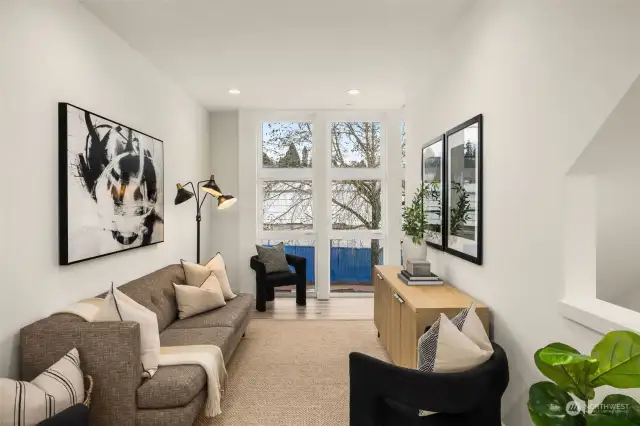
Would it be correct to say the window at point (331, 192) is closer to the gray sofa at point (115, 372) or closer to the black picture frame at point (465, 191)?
the black picture frame at point (465, 191)

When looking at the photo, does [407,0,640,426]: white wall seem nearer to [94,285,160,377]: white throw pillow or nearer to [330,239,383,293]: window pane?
[94,285,160,377]: white throw pillow

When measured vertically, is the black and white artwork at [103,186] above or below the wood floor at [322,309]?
above

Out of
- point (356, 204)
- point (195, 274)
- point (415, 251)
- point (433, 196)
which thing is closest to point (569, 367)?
point (415, 251)

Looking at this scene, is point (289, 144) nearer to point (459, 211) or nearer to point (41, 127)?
point (459, 211)

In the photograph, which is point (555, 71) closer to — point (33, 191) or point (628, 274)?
point (628, 274)

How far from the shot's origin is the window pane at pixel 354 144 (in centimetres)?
620

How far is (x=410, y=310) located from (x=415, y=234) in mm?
1067

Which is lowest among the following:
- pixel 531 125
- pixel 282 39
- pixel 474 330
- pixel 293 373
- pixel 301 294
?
pixel 293 373

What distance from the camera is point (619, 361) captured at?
1.05 meters

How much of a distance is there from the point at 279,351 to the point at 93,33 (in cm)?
306

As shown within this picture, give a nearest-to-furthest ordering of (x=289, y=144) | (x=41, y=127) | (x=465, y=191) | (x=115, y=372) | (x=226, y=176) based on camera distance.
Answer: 1. (x=115, y=372)
2. (x=41, y=127)
3. (x=465, y=191)
4. (x=226, y=176)
5. (x=289, y=144)

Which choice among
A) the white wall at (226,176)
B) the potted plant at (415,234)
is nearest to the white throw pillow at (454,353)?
the potted plant at (415,234)

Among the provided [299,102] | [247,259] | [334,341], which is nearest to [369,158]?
[299,102]

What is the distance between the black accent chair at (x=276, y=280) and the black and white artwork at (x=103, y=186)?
169 centimetres
